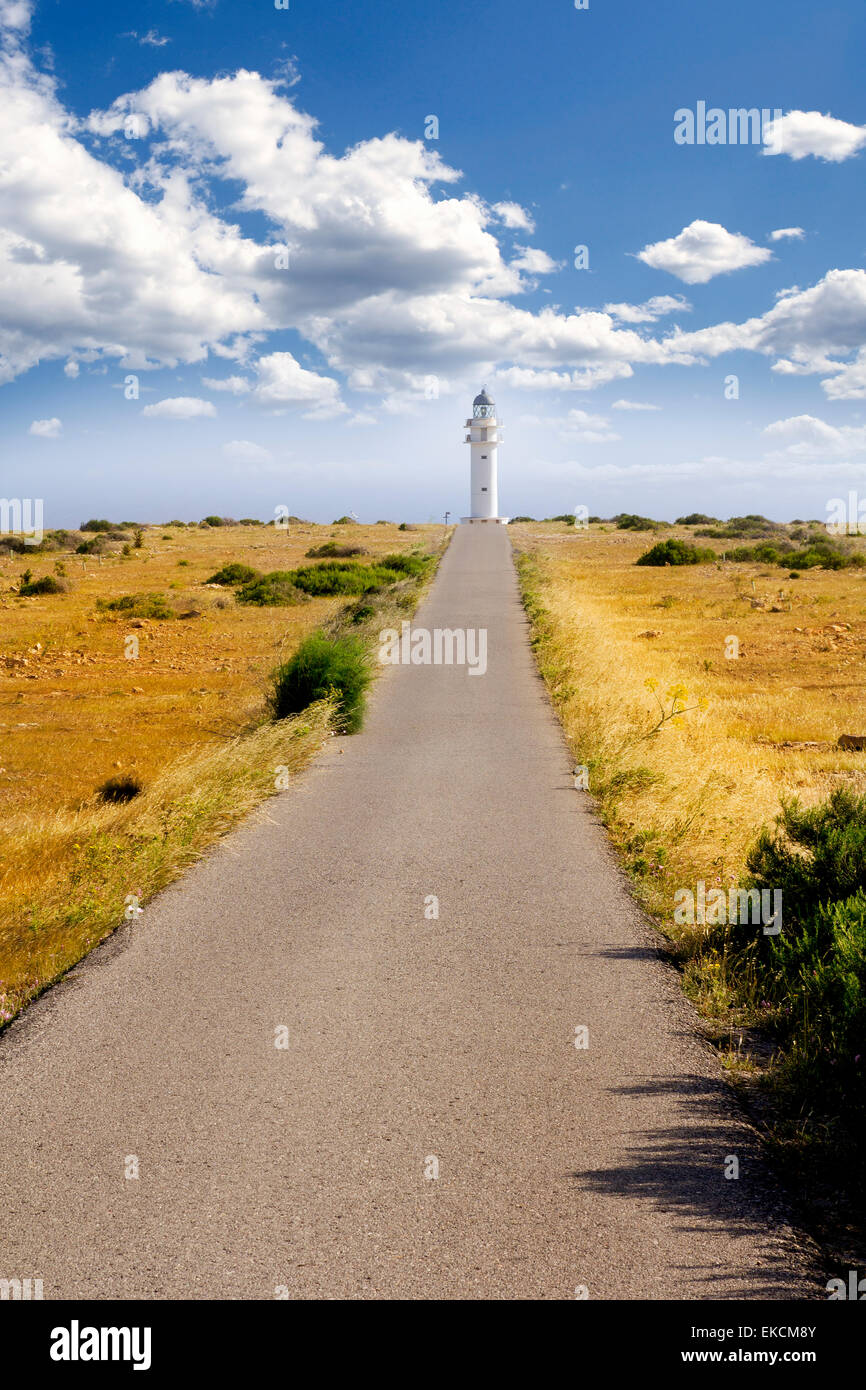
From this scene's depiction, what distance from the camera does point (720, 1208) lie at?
333 centimetres

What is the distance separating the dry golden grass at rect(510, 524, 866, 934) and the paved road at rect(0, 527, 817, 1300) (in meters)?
1.30

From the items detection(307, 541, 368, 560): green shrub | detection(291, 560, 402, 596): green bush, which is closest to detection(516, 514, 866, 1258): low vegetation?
detection(291, 560, 402, 596): green bush

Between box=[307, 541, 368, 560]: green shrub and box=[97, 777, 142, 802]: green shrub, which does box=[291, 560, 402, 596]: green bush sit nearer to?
box=[307, 541, 368, 560]: green shrub

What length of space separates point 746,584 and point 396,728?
27.2m

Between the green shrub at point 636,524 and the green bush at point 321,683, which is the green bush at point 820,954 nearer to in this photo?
the green bush at point 321,683

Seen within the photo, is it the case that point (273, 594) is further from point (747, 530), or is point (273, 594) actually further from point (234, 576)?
point (747, 530)

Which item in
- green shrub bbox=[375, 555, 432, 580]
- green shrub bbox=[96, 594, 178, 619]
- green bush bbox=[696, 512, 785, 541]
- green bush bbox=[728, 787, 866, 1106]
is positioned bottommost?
green bush bbox=[728, 787, 866, 1106]

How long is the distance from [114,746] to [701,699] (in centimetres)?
870

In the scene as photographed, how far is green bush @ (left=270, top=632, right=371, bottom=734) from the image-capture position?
12406 millimetres

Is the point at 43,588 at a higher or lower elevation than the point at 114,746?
higher

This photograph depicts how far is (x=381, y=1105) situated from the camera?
396 centimetres

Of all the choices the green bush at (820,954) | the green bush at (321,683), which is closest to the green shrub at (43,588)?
the green bush at (321,683)

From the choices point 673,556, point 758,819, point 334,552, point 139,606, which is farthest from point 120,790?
point 673,556

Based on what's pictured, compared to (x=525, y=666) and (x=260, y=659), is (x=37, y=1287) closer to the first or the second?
(x=525, y=666)
